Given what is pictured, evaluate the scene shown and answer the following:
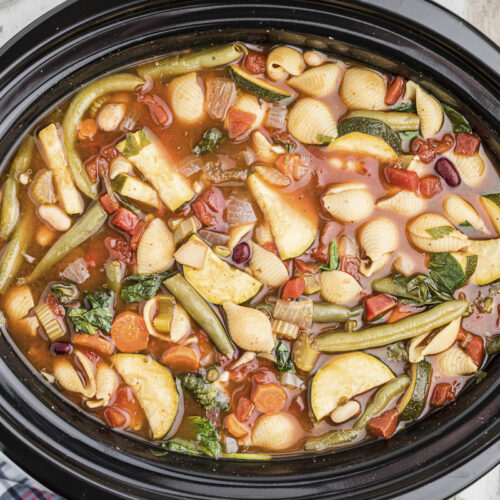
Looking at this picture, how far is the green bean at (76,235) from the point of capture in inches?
134

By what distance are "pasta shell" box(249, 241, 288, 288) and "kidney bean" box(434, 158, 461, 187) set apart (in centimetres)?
109

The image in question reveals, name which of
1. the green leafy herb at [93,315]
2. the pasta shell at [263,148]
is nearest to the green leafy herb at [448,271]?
the pasta shell at [263,148]

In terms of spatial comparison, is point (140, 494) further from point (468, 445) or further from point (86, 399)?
point (468, 445)

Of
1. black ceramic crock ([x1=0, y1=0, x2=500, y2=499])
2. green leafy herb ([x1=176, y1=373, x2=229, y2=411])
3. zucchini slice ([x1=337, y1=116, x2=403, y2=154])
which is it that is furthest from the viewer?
green leafy herb ([x1=176, y1=373, x2=229, y2=411])

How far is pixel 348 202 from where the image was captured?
3365 mm

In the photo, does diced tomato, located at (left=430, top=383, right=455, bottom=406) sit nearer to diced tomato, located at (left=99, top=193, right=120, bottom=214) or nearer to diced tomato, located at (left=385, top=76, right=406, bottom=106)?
diced tomato, located at (left=385, top=76, right=406, bottom=106)

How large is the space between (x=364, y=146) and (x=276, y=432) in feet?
5.78

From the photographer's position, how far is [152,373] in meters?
3.46

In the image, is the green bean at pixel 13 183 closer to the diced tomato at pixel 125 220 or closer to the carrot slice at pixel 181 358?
the diced tomato at pixel 125 220

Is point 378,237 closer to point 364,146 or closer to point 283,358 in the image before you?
point 364,146

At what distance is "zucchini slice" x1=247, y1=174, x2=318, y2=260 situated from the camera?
11.1ft

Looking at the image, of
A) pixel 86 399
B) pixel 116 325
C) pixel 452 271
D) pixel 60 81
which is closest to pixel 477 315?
pixel 452 271

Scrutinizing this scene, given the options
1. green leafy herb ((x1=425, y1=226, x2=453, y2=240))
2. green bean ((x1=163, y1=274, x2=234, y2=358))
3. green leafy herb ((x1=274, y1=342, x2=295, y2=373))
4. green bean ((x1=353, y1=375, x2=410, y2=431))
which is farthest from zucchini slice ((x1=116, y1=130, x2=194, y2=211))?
green bean ((x1=353, y1=375, x2=410, y2=431))

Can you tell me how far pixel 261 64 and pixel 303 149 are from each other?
556 millimetres
